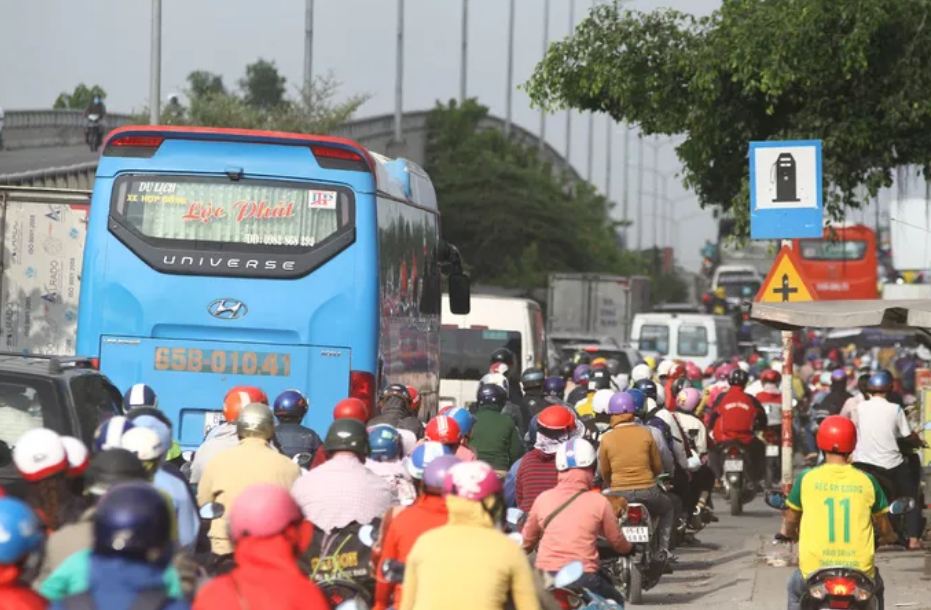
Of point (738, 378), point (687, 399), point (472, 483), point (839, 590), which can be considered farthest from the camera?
point (738, 378)

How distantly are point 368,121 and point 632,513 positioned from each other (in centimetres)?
4251

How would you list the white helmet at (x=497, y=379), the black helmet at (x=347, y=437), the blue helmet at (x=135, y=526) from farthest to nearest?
the white helmet at (x=497, y=379), the black helmet at (x=347, y=437), the blue helmet at (x=135, y=526)

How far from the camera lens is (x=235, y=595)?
5.75 metres

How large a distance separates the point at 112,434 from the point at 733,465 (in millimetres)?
15215

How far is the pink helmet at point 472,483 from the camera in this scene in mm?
6934

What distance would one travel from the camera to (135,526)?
5438 mm

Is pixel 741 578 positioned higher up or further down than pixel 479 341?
further down

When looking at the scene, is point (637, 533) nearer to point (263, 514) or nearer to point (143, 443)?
point (143, 443)

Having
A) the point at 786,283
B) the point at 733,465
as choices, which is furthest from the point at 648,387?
the point at 733,465

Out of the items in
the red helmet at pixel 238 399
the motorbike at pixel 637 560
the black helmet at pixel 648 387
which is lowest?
the motorbike at pixel 637 560

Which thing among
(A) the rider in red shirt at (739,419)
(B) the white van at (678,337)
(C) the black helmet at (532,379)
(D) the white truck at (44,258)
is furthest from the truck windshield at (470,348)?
(B) the white van at (678,337)

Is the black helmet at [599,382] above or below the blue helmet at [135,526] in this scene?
above

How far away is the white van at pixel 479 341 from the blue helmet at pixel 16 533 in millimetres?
19833

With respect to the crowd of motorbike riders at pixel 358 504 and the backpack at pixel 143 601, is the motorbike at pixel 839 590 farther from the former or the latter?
the backpack at pixel 143 601
